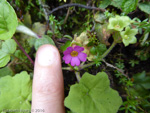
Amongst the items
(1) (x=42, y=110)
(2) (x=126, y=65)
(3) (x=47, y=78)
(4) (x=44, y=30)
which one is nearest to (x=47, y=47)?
(3) (x=47, y=78)

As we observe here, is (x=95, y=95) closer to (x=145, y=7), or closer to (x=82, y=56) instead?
(x=82, y=56)

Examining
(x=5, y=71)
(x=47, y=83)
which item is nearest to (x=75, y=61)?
(x=47, y=83)

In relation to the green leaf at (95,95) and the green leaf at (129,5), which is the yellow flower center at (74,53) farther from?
the green leaf at (129,5)

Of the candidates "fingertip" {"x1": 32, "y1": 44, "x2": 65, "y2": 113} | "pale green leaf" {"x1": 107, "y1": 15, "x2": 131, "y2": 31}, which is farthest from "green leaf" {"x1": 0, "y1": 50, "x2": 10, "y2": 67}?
"pale green leaf" {"x1": 107, "y1": 15, "x2": 131, "y2": 31}

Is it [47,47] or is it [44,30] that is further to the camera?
[44,30]

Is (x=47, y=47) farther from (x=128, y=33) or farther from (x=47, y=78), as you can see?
(x=128, y=33)

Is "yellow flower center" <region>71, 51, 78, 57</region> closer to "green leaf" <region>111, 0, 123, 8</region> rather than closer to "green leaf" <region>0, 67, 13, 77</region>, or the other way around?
"green leaf" <region>111, 0, 123, 8</region>

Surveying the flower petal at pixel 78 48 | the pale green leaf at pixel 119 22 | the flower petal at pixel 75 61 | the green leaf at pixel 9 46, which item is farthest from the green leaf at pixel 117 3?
the green leaf at pixel 9 46
